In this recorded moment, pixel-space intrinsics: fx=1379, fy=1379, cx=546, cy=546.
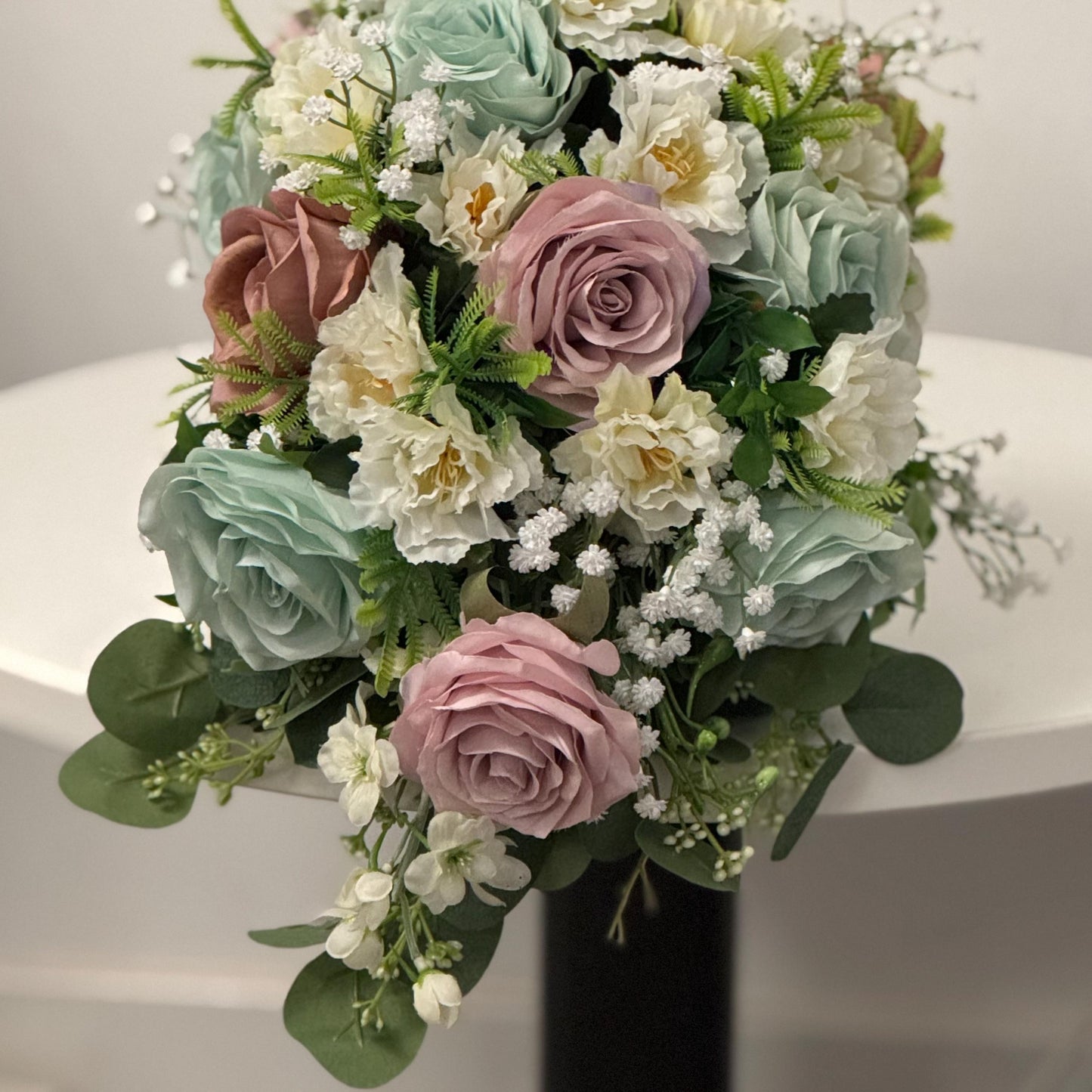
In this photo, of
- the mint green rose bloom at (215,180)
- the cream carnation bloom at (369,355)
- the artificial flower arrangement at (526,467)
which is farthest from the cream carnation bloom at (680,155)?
the mint green rose bloom at (215,180)

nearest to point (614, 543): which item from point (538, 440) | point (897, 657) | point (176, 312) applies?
point (538, 440)

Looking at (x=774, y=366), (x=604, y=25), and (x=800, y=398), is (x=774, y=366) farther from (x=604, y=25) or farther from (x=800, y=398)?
(x=604, y=25)

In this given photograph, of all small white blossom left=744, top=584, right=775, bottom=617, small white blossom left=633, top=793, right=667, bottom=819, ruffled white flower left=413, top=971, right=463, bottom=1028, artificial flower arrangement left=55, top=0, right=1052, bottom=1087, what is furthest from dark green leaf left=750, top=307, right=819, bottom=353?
ruffled white flower left=413, top=971, right=463, bottom=1028

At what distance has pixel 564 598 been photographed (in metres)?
0.59

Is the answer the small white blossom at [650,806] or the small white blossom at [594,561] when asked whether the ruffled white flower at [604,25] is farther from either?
the small white blossom at [650,806]

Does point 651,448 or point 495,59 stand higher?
point 495,59

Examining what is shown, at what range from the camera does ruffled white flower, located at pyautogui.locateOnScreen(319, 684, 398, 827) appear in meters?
0.57

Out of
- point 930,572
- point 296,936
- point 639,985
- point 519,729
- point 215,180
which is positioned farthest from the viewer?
point 930,572

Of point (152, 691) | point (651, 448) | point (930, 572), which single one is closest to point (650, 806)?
point (651, 448)

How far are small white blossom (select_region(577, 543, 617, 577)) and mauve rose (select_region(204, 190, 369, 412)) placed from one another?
0.16 meters

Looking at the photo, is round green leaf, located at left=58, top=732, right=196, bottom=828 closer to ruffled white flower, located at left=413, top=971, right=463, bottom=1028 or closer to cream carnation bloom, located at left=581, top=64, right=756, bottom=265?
ruffled white flower, located at left=413, top=971, right=463, bottom=1028

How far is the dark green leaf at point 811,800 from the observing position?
0.67 metres

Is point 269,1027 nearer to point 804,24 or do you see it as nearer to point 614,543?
point 614,543

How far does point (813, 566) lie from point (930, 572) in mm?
505
